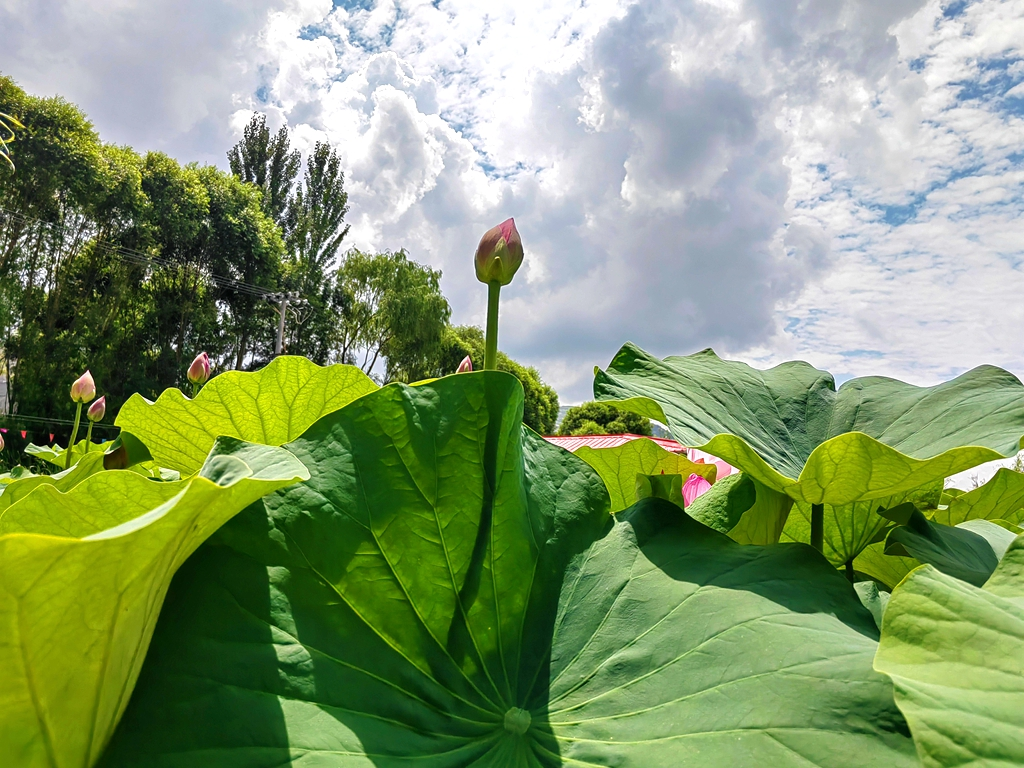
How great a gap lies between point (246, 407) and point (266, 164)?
1600 centimetres

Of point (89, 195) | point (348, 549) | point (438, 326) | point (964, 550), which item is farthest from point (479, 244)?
point (438, 326)

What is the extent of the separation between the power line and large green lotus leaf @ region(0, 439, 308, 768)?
1120cm

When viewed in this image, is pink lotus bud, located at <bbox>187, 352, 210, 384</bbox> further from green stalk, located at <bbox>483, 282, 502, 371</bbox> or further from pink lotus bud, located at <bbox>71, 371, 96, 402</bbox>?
green stalk, located at <bbox>483, 282, 502, 371</bbox>

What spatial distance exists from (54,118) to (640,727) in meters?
11.5

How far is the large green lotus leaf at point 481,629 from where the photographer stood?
18cm

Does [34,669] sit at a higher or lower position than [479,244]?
lower

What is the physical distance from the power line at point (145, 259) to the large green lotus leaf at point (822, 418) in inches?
438

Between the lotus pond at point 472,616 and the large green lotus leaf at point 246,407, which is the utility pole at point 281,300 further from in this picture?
the lotus pond at point 472,616

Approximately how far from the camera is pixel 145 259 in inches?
401

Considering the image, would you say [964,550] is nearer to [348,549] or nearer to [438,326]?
[348,549]

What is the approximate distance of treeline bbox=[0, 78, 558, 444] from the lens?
8.90 metres

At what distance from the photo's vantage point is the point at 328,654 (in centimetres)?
21

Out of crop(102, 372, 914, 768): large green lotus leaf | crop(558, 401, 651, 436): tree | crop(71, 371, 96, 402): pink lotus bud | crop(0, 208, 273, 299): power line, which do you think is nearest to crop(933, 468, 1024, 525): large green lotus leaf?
crop(102, 372, 914, 768): large green lotus leaf

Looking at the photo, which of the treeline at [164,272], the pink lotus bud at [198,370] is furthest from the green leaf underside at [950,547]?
the treeline at [164,272]
